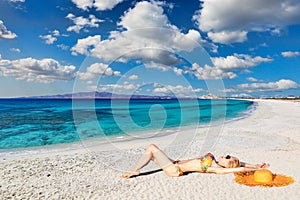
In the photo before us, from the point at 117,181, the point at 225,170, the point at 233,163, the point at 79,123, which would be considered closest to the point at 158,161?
the point at 117,181

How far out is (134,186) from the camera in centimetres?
678

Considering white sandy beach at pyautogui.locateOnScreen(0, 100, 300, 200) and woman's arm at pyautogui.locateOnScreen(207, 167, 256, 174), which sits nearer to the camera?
white sandy beach at pyautogui.locateOnScreen(0, 100, 300, 200)

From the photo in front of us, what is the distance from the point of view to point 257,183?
654cm

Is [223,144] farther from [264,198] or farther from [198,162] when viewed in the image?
[264,198]

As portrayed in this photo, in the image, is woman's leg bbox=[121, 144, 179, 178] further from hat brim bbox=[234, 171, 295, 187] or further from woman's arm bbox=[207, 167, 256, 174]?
hat brim bbox=[234, 171, 295, 187]

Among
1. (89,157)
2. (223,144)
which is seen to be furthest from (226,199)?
(223,144)

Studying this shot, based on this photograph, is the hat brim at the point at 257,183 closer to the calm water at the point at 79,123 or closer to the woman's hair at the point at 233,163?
the woman's hair at the point at 233,163

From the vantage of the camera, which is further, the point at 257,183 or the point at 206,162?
the point at 206,162

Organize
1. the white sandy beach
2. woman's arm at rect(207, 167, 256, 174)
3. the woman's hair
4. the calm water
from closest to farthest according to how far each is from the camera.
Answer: the white sandy beach < woman's arm at rect(207, 167, 256, 174) < the woman's hair < the calm water

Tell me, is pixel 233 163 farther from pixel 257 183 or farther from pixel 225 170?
pixel 257 183

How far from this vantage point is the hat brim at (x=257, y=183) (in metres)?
6.48

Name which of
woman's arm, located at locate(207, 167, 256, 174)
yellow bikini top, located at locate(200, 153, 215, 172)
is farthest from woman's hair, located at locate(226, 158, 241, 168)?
yellow bikini top, located at locate(200, 153, 215, 172)

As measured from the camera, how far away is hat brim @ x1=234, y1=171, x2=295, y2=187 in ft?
21.2

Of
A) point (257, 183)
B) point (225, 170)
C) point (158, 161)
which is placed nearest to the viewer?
point (257, 183)
